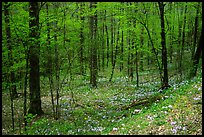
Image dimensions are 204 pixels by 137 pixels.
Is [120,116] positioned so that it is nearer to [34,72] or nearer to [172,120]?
[172,120]

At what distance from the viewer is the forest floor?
933 centimetres

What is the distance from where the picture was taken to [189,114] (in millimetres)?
9852

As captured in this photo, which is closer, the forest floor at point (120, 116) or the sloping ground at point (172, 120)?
the sloping ground at point (172, 120)

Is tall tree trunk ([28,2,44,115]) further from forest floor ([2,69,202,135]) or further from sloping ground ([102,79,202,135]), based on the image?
sloping ground ([102,79,202,135])

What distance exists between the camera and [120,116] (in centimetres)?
1352

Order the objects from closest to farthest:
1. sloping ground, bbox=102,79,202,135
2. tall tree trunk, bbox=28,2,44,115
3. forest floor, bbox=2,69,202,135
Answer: sloping ground, bbox=102,79,202,135 < forest floor, bbox=2,69,202,135 < tall tree trunk, bbox=28,2,44,115

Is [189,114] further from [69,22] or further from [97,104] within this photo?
[69,22]

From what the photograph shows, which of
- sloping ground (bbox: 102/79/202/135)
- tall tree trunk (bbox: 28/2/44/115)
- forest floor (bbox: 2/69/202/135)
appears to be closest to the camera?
sloping ground (bbox: 102/79/202/135)

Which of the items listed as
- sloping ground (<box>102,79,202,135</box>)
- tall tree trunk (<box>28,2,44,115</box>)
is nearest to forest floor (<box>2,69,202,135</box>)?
sloping ground (<box>102,79,202,135</box>)

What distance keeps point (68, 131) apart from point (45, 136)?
1212mm

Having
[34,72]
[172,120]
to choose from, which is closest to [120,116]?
[172,120]

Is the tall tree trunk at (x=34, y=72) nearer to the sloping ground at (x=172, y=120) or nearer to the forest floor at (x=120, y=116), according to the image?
the forest floor at (x=120, y=116)

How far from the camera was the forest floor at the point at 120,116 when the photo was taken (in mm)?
9333

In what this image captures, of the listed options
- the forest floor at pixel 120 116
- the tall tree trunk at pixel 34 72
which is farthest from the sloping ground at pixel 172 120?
the tall tree trunk at pixel 34 72
